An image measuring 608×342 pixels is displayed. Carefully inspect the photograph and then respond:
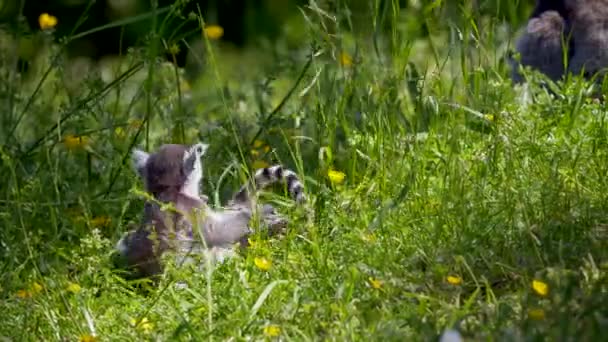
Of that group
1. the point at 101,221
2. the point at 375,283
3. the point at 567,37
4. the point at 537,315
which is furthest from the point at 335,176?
the point at 567,37

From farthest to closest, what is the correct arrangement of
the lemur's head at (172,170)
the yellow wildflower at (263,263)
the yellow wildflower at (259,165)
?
1. the yellow wildflower at (259,165)
2. the lemur's head at (172,170)
3. the yellow wildflower at (263,263)

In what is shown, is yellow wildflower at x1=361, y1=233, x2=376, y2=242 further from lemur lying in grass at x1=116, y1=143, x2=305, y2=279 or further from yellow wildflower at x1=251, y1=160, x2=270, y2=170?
yellow wildflower at x1=251, y1=160, x2=270, y2=170

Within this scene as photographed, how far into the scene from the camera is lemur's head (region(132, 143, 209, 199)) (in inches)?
207

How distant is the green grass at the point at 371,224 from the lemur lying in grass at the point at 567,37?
0.78 meters

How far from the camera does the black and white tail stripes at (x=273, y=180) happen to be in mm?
5449

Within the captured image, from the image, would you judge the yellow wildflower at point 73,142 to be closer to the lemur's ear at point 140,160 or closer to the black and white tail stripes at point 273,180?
the lemur's ear at point 140,160

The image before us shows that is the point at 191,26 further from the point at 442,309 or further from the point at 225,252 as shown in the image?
the point at 442,309

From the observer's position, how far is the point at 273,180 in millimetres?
5531

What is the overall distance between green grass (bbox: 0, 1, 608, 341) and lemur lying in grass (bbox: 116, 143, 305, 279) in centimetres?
13

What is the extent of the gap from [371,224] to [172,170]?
93cm

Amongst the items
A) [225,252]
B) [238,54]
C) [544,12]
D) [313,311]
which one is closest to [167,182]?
[225,252]

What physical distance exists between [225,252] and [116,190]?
1.03 metres

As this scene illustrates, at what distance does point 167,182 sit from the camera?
525cm

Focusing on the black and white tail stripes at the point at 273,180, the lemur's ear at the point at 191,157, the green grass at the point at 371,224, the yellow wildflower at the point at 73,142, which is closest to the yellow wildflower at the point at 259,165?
the green grass at the point at 371,224
